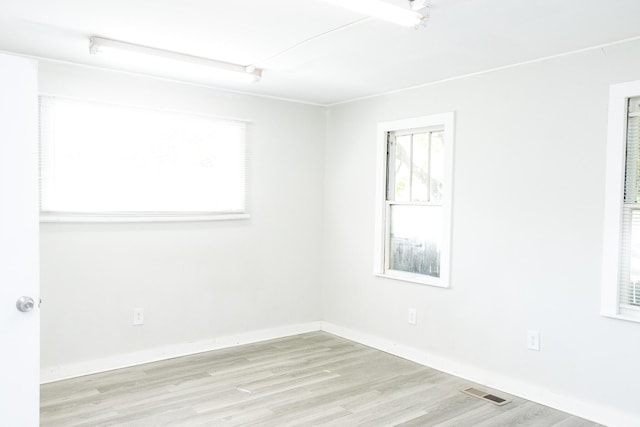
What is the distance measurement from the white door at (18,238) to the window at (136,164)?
174 centimetres

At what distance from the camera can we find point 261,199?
16.1ft

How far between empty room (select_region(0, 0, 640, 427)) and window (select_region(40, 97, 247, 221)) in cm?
2

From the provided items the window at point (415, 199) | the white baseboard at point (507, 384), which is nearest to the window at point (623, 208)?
the white baseboard at point (507, 384)

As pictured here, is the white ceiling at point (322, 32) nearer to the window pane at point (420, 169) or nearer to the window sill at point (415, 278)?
the window pane at point (420, 169)

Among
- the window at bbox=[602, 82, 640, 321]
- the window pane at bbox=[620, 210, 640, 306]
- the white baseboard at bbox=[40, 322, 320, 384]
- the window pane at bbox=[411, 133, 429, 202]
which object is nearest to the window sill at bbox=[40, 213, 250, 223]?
the white baseboard at bbox=[40, 322, 320, 384]

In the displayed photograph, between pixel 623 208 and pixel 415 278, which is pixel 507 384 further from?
pixel 623 208

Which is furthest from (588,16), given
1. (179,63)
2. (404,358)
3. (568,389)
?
(404,358)

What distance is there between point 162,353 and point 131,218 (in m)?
1.17

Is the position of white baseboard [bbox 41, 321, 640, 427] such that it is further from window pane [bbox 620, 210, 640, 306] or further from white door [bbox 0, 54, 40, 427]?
white door [bbox 0, 54, 40, 427]

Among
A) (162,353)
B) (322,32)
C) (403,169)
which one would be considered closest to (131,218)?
(162,353)

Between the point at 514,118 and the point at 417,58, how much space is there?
2.76 ft

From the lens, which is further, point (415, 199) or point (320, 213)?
point (320, 213)

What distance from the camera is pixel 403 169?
463cm

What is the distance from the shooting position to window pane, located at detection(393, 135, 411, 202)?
4570 mm
